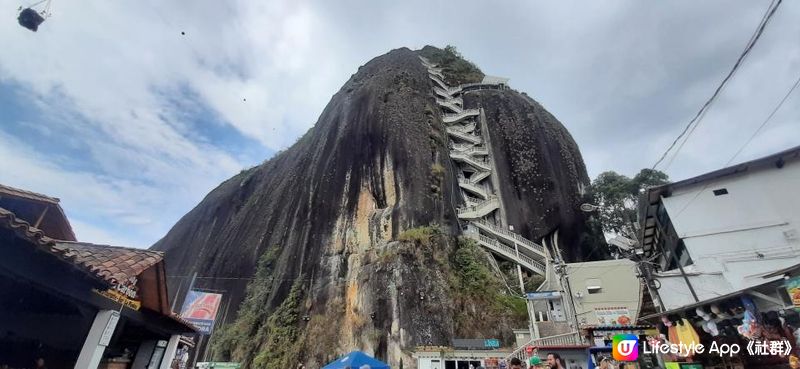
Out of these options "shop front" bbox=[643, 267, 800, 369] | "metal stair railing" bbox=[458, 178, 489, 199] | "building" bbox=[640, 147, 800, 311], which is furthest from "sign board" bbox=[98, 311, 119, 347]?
"metal stair railing" bbox=[458, 178, 489, 199]

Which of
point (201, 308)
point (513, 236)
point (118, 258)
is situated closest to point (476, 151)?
point (513, 236)

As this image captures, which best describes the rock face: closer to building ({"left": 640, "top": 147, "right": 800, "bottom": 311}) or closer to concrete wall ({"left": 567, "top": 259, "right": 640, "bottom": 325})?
concrete wall ({"left": 567, "top": 259, "right": 640, "bottom": 325})

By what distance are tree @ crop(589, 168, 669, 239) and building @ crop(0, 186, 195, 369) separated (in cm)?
2942

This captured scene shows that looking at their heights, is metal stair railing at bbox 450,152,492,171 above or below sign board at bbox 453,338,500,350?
above

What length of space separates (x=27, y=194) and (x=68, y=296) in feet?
7.82

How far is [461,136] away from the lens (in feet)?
124

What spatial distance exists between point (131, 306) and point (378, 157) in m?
Answer: 21.8

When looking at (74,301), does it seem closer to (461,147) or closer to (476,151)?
(476,151)

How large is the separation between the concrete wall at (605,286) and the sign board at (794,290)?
18176 mm

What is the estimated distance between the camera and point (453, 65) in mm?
48469

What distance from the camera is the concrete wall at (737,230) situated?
33.8ft

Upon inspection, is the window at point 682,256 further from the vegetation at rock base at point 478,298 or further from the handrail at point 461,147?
the handrail at point 461,147

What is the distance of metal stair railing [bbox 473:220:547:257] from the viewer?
1104 inches

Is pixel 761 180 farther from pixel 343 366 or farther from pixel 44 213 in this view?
pixel 44 213
